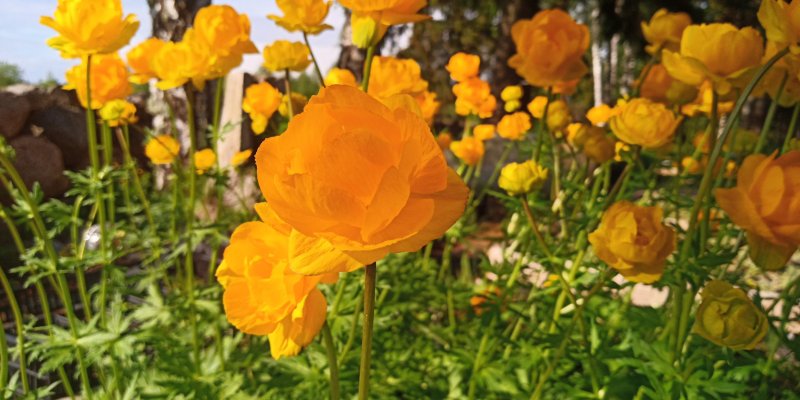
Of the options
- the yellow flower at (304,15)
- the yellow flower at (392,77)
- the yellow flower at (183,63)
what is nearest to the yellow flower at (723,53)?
the yellow flower at (392,77)

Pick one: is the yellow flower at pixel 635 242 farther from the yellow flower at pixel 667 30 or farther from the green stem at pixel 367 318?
the yellow flower at pixel 667 30

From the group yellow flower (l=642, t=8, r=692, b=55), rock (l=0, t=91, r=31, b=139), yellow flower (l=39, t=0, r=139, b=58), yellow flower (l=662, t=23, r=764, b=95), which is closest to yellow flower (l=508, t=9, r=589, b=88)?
yellow flower (l=642, t=8, r=692, b=55)

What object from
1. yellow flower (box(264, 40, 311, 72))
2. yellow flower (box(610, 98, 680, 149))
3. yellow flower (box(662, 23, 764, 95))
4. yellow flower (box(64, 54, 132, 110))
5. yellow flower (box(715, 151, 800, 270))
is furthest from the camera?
yellow flower (box(64, 54, 132, 110))

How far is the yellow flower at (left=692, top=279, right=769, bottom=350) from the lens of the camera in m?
0.53

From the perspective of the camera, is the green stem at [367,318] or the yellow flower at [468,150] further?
the yellow flower at [468,150]

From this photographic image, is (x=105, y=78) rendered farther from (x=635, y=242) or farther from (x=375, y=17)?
(x=635, y=242)

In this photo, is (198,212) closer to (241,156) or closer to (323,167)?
(241,156)

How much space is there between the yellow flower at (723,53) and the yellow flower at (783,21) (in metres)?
0.09

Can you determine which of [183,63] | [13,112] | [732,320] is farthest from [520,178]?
[13,112]

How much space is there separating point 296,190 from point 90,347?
0.71 meters

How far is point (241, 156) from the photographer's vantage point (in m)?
1.38

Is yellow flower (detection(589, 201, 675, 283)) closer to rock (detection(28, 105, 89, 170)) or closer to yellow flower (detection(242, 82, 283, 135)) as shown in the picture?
yellow flower (detection(242, 82, 283, 135))

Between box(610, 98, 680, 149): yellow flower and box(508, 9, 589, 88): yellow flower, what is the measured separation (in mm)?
155

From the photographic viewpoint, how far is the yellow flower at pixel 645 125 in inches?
30.1
